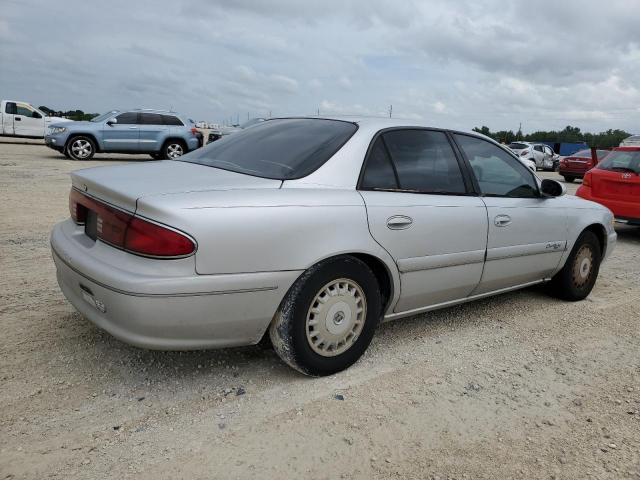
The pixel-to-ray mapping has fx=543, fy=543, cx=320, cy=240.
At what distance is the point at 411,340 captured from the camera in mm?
3660

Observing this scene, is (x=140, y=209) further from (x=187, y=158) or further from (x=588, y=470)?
(x=588, y=470)

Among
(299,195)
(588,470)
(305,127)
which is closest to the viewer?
(588,470)

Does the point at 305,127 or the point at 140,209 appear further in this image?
the point at 305,127

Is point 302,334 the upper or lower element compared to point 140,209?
lower

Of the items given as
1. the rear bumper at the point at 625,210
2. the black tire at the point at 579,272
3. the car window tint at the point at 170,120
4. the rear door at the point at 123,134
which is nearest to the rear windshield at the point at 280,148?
the black tire at the point at 579,272

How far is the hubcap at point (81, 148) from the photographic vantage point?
52.1 ft

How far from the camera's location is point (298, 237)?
2.71 metres

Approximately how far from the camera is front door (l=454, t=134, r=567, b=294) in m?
3.81

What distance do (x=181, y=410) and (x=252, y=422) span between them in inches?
14.3

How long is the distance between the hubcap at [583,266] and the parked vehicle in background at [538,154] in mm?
21817

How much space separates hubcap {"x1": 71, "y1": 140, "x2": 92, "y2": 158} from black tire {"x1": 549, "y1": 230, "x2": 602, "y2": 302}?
48.4 ft

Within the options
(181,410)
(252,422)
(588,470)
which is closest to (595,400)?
(588,470)

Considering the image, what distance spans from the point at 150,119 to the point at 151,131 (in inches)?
16.0

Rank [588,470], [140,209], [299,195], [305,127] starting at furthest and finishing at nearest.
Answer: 1. [305,127]
2. [299,195]
3. [140,209]
4. [588,470]
